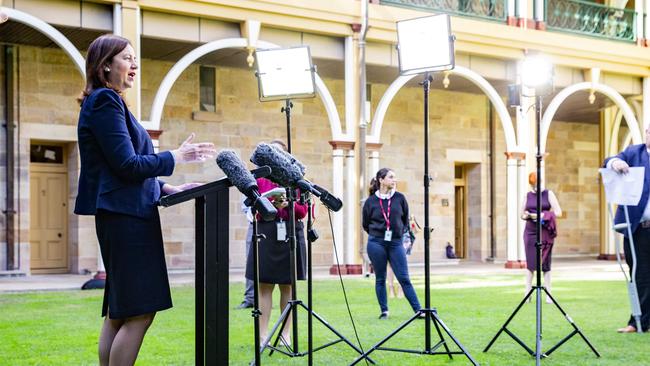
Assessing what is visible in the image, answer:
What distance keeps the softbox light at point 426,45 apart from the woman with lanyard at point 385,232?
2899mm

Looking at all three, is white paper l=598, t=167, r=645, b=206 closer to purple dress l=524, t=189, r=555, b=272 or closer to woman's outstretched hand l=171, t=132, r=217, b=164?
purple dress l=524, t=189, r=555, b=272

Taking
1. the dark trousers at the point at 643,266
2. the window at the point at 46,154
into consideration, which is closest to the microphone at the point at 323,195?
the dark trousers at the point at 643,266

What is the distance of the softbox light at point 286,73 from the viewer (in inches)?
283

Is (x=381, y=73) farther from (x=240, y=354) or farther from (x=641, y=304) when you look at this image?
(x=240, y=354)

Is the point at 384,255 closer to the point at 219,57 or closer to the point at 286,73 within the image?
the point at 286,73

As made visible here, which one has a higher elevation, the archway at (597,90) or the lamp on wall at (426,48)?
the archway at (597,90)

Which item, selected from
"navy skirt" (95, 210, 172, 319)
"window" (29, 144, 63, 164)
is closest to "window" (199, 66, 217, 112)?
"window" (29, 144, 63, 164)

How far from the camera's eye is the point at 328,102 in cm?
1638

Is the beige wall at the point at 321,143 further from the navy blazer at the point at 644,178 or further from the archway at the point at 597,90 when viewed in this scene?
the navy blazer at the point at 644,178

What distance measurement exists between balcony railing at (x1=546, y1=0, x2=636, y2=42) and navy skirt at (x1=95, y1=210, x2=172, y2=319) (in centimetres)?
1692

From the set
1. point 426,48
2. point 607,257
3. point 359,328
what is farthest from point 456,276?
point 426,48

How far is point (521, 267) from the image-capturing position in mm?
18594

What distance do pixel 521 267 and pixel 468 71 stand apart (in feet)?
14.1

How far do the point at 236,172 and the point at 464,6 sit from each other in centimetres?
1578
